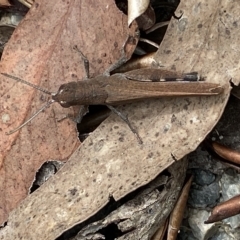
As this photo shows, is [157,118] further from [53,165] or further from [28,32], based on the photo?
[28,32]

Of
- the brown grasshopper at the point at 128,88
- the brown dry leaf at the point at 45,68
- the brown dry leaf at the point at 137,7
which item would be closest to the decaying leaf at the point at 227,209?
the brown grasshopper at the point at 128,88

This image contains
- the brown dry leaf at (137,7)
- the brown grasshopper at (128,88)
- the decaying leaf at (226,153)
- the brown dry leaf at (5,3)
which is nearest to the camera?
the brown grasshopper at (128,88)

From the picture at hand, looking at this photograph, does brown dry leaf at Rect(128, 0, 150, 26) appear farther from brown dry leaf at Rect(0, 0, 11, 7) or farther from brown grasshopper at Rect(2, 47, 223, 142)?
brown dry leaf at Rect(0, 0, 11, 7)

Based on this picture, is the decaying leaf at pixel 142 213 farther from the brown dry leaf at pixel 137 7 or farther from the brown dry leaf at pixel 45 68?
the brown dry leaf at pixel 137 7

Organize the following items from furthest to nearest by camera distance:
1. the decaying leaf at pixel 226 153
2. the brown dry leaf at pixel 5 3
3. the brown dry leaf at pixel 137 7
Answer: the brown dry leaf at pixel 5 3
the decaying leaf at pixel 226 153
the brown dry leaf at pixel 137 7

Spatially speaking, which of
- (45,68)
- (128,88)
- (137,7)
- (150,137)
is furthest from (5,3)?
(150,137)

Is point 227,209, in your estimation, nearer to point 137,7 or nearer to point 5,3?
point 137,7
